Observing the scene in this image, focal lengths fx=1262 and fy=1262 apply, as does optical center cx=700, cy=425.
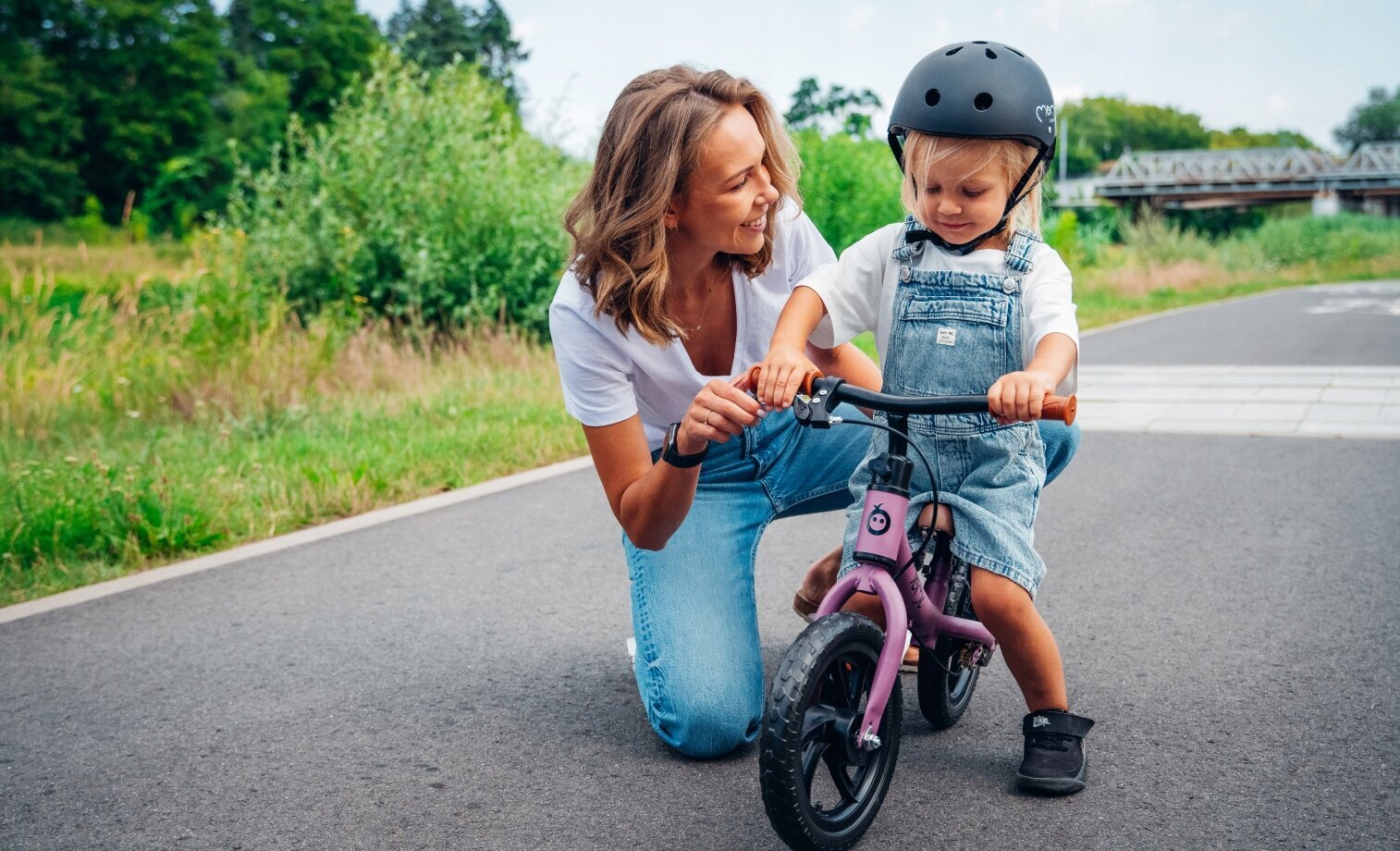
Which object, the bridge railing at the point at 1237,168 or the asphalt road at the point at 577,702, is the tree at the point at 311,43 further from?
the asphalt road at the point at 577,702

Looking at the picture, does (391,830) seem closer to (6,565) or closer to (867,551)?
(867,551)

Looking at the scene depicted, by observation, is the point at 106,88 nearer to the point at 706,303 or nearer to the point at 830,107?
the point at 830,107

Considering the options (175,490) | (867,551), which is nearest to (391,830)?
(867,551)

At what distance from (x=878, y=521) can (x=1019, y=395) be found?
1.52 feet

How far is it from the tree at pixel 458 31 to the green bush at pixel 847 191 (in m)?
52.5

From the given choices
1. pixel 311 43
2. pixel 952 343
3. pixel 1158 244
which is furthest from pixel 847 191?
pixel 311 43

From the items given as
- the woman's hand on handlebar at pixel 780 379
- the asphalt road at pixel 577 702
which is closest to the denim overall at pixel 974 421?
the woman's hand on handlebar at pixel 780 379

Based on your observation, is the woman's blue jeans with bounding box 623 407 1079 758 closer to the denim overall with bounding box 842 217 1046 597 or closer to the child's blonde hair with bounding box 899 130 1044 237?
the denim overall with bounding box 842 217 1046 597

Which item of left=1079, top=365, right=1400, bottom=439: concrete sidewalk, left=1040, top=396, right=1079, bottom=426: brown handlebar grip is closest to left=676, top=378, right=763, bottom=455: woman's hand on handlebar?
left=1040, top=396, right=1079, bottom=426: brown handlebar grip

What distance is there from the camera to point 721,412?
2.53 meters

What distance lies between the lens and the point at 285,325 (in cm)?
1013

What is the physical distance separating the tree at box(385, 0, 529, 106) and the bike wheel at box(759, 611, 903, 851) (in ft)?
210

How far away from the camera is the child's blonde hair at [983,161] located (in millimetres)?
2754

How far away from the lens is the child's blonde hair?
2.75 m
